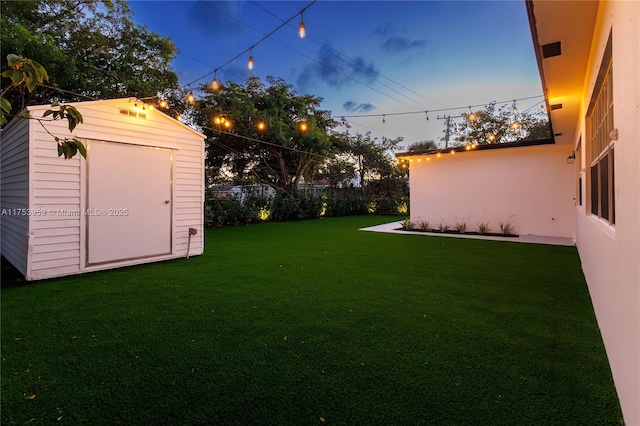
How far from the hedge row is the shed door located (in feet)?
17.6

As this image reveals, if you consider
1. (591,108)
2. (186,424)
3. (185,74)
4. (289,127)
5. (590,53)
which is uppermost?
(185,74)

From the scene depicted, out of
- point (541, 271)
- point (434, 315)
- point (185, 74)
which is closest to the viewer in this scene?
point (434, 315)

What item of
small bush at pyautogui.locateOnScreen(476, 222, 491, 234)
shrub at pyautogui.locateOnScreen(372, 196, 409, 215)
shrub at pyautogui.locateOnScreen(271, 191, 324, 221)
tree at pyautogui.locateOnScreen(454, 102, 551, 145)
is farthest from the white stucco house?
tree at pyautogui.locateOnScreen(454, 102, 551, 145)

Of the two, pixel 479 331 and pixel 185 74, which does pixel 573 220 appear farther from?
pixel 185 74

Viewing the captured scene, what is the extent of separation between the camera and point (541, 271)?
15.4 ft

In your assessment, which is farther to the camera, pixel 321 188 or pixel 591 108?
pixel 321 188

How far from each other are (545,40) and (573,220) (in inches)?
269

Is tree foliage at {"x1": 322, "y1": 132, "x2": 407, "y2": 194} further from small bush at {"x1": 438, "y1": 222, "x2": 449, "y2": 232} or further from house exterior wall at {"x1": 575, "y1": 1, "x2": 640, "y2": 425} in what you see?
house exterior wall at {"x1": 575, "y1": 1, "x2": 640, "y2": 425}

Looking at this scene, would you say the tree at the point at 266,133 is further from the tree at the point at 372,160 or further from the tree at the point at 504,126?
the tree at the point at 504,126

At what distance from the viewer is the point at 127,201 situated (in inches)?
199

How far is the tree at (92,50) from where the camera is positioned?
785 centimetres

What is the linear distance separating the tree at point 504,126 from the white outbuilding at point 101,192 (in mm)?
16934

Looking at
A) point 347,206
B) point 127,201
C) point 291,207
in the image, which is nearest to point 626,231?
point 127,201

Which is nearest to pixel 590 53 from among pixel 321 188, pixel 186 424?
pixel 186 424
